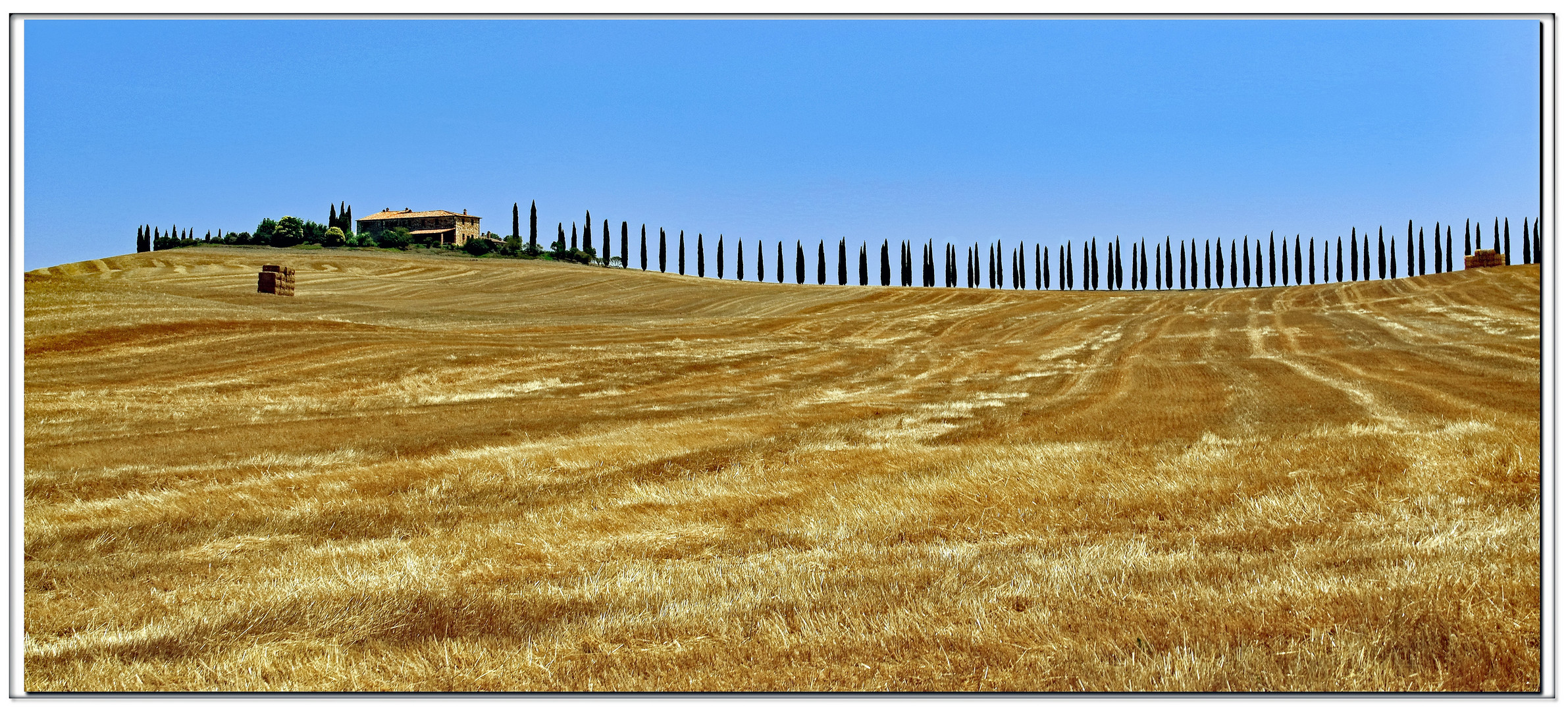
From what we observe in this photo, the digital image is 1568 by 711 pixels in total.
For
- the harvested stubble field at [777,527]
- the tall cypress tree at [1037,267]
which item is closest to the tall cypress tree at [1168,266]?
the tall cypress tree at [1037,267]

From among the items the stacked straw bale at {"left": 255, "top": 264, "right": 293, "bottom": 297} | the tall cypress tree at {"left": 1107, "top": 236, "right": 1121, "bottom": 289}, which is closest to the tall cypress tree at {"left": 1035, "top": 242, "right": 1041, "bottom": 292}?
the tall cypress tree at {"left": 1107, "top": 236, "right": 1121, "bottom": 289}

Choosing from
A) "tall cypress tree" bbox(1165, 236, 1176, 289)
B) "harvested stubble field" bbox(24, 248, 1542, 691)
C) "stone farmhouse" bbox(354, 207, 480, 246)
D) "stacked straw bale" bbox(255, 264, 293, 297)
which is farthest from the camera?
"stone farmhouse" bbox(354, 207, 480, 246)

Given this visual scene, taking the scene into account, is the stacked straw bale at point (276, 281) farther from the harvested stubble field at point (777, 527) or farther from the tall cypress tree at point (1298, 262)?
the tall cypress tree at point (1298, 262)

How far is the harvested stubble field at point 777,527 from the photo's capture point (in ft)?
14.8

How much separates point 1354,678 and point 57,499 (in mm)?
12808

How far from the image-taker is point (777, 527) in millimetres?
8797

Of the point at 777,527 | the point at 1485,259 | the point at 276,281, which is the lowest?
the point at 777,527

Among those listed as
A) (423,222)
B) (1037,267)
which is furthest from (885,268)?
(423,222)

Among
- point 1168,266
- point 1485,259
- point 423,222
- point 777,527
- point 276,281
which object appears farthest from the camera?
point 423,222

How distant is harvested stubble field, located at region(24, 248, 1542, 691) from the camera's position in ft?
14.8

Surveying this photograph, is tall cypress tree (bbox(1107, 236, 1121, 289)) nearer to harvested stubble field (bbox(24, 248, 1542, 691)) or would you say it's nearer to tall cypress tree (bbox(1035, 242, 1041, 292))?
tall cypress tree (bbox(1035, 242, 1041, 292))

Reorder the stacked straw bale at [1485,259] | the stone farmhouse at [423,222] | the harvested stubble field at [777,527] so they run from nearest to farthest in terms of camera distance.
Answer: the harvested stubble field at [777,527] → the stacked straw bale at [1485,259] → the stone farmhouse at [423,222]

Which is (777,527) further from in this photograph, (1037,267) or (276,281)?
(1037,267)

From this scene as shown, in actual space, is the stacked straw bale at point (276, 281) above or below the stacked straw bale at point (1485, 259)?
below
